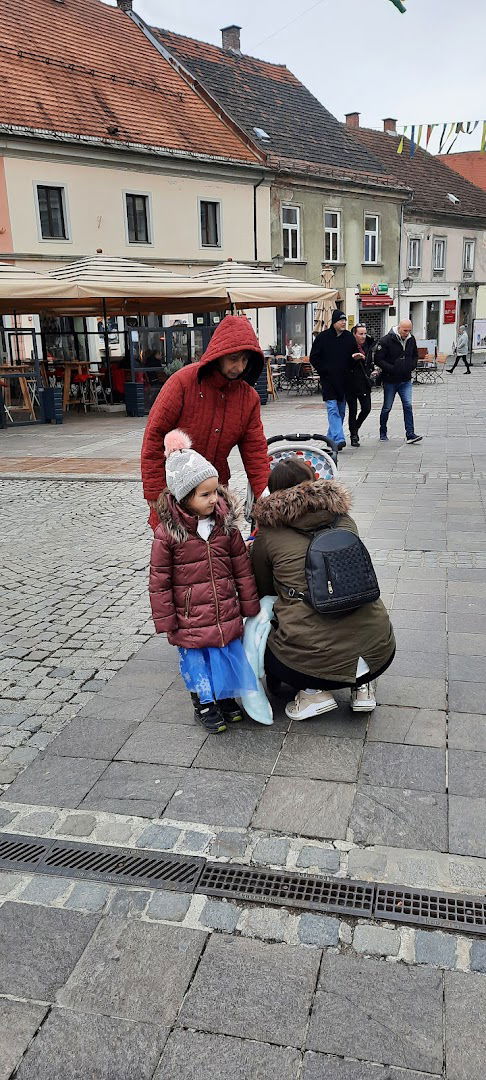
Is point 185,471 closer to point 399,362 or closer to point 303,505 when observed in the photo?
point 303,505

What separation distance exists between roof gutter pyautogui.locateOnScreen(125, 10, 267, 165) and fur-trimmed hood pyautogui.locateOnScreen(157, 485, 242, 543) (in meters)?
25.3

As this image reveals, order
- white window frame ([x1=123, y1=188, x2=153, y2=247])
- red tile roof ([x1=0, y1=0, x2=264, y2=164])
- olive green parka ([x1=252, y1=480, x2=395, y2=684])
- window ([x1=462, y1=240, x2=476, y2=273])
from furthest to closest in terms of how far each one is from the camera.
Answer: window ([x1=462, y1=240, x2=476, y2=273]), white window frame ([x1=123, y1=188, x2=153, y2=247]), red tile roof ([x1=0, y1=0, x2=264, y2=164]), olive green parka ([x1=252, y1=480, x2=395, y2=684])

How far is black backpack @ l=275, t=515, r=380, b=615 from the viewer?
354cm

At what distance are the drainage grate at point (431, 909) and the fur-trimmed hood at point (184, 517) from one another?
65.1 inches

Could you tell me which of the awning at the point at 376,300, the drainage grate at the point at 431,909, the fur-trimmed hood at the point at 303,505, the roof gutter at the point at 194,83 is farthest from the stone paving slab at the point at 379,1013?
the awning at the point at 376,300

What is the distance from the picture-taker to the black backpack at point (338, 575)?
3.54 metres

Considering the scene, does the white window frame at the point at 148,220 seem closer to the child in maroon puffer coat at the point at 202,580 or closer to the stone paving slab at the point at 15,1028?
the child in maroon puffer coat at the point at 202,580

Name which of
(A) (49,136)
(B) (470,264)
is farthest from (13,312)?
(B) (470,264)

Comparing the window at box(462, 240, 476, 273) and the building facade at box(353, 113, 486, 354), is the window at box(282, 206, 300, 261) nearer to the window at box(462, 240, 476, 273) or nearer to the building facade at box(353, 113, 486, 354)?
the building facade at box(353, 113, 486, 354)

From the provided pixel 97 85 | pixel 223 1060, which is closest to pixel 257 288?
pixel 97 85

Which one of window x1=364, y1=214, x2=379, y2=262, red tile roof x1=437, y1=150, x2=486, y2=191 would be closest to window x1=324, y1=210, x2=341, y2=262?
window x1=364, y1=214, x2=379, y2=262

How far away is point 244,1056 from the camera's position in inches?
85.1

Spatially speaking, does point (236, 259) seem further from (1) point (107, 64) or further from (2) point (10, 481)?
(2) point (10, 481)

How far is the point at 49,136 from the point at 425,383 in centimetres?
1185
